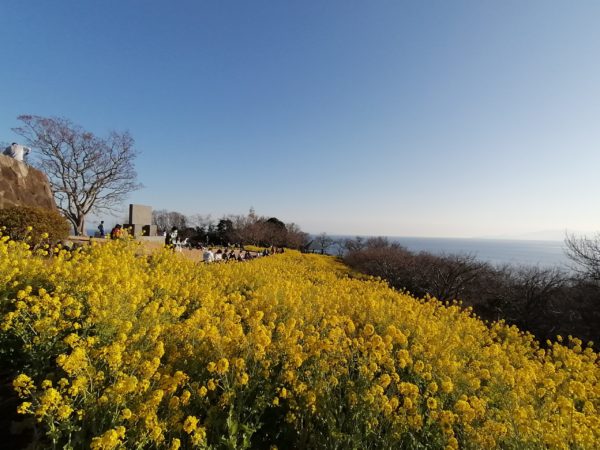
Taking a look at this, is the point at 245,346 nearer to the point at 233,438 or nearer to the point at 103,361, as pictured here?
the point at 233,438

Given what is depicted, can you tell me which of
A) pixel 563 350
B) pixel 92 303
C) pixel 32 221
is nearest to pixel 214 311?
pixel 92 303

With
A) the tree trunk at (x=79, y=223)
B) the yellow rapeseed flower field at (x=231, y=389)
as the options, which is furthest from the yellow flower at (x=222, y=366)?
the tree trunk at (x=79, y=223)

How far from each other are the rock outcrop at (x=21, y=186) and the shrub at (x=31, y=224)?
262cm

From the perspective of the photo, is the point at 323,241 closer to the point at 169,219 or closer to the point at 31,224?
the point at 169,219

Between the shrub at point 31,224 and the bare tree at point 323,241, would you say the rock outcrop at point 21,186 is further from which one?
the bare tree at point 323,241

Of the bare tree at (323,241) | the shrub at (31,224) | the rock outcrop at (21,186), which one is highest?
the rock outcrop at (21,186)

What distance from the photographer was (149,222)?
22.2m

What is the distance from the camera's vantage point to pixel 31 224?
1073 centimetres

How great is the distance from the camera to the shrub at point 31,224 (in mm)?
10328

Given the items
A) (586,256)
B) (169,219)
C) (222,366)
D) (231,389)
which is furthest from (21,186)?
(169,219)

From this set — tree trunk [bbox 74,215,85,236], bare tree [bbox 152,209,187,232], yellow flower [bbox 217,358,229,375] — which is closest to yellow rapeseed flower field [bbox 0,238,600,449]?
yellow flower [bbox 217,358,229,375]

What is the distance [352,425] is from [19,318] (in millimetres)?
3909

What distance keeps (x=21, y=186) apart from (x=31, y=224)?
488cm

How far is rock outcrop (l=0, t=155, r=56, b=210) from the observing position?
42.9 ft
